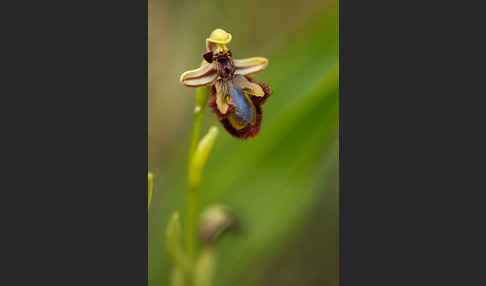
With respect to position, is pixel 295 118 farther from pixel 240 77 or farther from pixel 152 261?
pixel 152 261

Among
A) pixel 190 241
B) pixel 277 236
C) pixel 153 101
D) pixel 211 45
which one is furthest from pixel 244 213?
pixel 211 45

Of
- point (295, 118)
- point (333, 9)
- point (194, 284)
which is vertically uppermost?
point (333, 9)

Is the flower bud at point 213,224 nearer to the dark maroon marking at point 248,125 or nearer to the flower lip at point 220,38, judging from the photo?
the dark maroon marking at point 248,125

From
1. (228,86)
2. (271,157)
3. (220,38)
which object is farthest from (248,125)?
(271,157)

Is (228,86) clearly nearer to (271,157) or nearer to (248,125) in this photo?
(248,125)

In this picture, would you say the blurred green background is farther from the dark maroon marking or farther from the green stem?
the dark maroon marking

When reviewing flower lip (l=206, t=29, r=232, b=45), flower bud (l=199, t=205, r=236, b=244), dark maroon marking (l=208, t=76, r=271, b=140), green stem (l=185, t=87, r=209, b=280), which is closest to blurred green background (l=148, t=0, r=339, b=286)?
flower bud (l=199, t=205, r=236, b=244)
